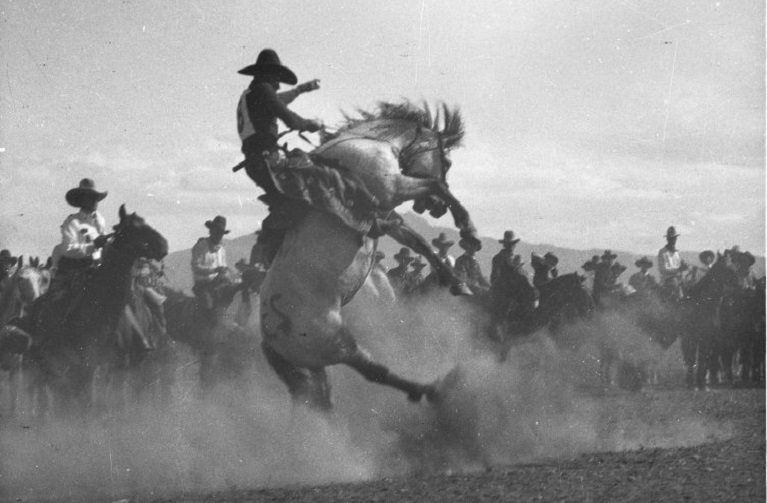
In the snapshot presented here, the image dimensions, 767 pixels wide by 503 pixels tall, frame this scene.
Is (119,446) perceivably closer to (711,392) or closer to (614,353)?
(614,353)

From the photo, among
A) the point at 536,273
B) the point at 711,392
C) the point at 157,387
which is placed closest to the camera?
the point at 157,387

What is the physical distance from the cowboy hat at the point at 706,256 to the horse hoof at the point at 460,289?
2.02 m

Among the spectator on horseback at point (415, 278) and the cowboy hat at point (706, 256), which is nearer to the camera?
the spectator on horseback at point (415, 278)

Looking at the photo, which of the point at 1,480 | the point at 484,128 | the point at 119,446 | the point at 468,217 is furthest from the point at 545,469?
the point at 1,480

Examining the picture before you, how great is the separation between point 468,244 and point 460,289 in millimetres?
365

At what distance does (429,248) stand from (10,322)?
2.85 meters

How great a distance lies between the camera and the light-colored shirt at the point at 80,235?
24.8 ft

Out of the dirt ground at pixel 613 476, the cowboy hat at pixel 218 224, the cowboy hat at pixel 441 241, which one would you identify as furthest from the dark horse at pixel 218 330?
the cowboy hat at pixel 441 241

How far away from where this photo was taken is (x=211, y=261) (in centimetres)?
755

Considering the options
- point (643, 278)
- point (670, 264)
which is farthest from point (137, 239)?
point (670, 264)

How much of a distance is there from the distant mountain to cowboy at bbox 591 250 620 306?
0.21ft

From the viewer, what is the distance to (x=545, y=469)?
7.86 meters

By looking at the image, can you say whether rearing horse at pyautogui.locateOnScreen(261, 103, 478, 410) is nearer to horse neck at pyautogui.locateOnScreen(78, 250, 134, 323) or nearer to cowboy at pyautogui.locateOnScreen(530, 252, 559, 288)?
cowboy at pyautogui.locateOnScreen(530, 252, 559, 288)

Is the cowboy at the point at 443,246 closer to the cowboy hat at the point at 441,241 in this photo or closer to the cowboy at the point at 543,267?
the cowboy hat at the point at 441,241
